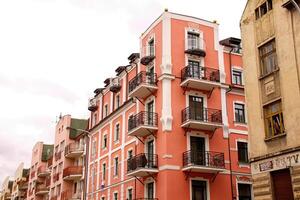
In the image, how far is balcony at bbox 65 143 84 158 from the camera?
53250mm

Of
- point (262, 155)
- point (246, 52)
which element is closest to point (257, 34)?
point (246, 52)

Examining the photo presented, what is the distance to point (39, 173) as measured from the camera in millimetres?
71938

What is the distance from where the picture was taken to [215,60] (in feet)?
121

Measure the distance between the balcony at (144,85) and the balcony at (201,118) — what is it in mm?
3311

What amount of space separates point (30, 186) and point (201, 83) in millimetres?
54434

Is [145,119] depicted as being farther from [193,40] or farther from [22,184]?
[22,184]

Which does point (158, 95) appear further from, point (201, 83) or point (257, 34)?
point (257, 34)

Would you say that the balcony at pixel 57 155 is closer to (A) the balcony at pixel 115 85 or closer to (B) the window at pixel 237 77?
(A) the balcony at pixel 115 85

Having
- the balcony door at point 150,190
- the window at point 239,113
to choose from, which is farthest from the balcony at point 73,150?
the window at point 239,113

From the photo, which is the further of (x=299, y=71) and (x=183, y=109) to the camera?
(x=183, y=109)

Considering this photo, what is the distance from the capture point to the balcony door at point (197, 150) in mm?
32875

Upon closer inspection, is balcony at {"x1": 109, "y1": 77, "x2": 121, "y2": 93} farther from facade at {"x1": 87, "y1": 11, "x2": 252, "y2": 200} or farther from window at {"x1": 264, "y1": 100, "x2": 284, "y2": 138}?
window at {"x1": 264, "y1": 100, "x2": 284, "y2": 138}

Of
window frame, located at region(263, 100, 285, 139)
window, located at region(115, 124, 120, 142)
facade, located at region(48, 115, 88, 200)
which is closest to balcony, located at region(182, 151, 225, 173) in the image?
window frame, located at region(263, 100, 285, 139)

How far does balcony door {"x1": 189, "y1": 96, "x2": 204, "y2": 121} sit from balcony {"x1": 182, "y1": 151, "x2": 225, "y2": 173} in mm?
2760
